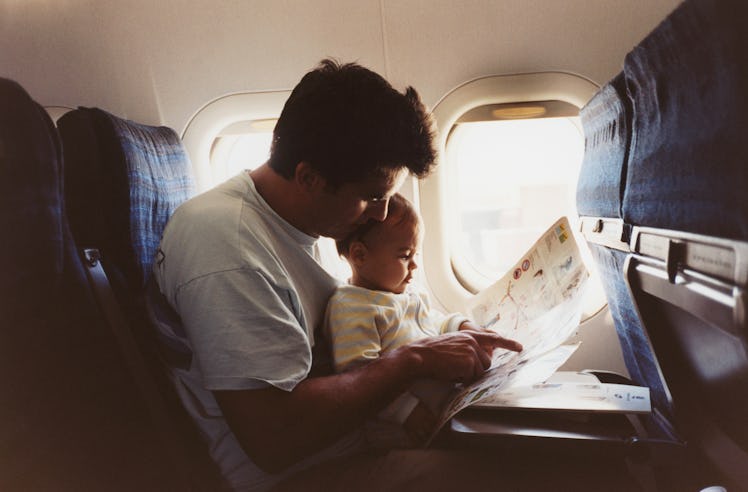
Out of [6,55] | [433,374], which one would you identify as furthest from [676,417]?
[6,55]

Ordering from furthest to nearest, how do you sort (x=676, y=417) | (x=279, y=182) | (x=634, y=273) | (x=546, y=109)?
1. (x=546, y=109)
2. (x=279, y=182)
3. (x=676, y=417)
4. (x=634, y=273)

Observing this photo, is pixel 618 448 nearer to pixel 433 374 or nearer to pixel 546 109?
pixel 433 374

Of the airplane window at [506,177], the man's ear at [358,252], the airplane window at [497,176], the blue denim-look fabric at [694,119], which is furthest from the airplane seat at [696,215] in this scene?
the airplane window at [506,177]

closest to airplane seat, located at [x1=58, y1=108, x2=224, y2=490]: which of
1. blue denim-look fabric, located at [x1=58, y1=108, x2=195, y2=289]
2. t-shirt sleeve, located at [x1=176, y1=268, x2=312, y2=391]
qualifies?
blue denim-look fabric, located at [x1=58, y1=108, x2=195, y2=289]

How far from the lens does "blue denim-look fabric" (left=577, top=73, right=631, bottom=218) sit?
1018mm

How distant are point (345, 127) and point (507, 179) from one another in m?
1.23

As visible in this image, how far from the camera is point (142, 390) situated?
1.02m

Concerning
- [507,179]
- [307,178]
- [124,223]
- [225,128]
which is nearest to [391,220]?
[307,178]

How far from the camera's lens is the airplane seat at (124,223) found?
41.0 inches

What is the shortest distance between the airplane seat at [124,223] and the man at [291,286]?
0.15ft

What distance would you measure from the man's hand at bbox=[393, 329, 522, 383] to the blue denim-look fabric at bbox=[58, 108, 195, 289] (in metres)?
0.64

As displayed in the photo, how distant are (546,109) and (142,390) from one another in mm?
1524

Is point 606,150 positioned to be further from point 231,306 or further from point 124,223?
point 124,223

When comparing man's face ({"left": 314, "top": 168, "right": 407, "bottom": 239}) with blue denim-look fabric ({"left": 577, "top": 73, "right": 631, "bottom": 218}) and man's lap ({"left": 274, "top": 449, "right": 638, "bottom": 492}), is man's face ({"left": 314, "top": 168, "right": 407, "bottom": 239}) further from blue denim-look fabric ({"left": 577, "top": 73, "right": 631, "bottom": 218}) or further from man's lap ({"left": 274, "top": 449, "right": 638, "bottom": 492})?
man's lap ({"left": 274, "top": 449, "right": 638, "bottom": 492})
